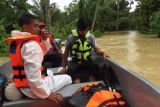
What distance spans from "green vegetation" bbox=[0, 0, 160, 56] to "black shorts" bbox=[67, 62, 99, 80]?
824 centimetres

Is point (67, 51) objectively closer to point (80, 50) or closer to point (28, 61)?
point (80, 50)

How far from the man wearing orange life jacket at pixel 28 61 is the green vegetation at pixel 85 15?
9470mm

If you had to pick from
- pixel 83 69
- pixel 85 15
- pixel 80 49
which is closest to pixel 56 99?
pixel 83 69

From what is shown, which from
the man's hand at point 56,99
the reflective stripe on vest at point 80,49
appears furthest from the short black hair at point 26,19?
the reflective stripe on vest at point 80,49

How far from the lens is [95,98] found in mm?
2842

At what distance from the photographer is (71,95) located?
3141mm

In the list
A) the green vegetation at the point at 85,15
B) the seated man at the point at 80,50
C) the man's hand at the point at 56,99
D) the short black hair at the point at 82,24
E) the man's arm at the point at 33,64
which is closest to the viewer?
the man's arm at the point at 33,64

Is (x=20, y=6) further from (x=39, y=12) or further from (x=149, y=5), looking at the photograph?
(x=149, y=5)

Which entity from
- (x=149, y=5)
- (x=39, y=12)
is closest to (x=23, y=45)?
(x=39, y=12)

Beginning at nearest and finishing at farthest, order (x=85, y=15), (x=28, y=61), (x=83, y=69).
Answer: (x=28, y=61) < (x=83, y=69) < (x=85, y=15)

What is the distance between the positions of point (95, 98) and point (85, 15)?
2100cm

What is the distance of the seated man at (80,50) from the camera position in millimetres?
4276

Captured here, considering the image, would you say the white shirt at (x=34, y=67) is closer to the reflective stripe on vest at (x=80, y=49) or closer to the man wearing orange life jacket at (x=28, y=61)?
the man wearing orange life jacket at (x=28, y=61)

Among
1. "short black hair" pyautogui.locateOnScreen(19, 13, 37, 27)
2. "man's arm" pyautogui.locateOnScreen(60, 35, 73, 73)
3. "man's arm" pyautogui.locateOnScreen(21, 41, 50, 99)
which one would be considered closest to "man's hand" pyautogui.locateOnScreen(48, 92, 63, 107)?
"man's arm" pyautogui.locateOnScreen(21, 41, 50, 99)
